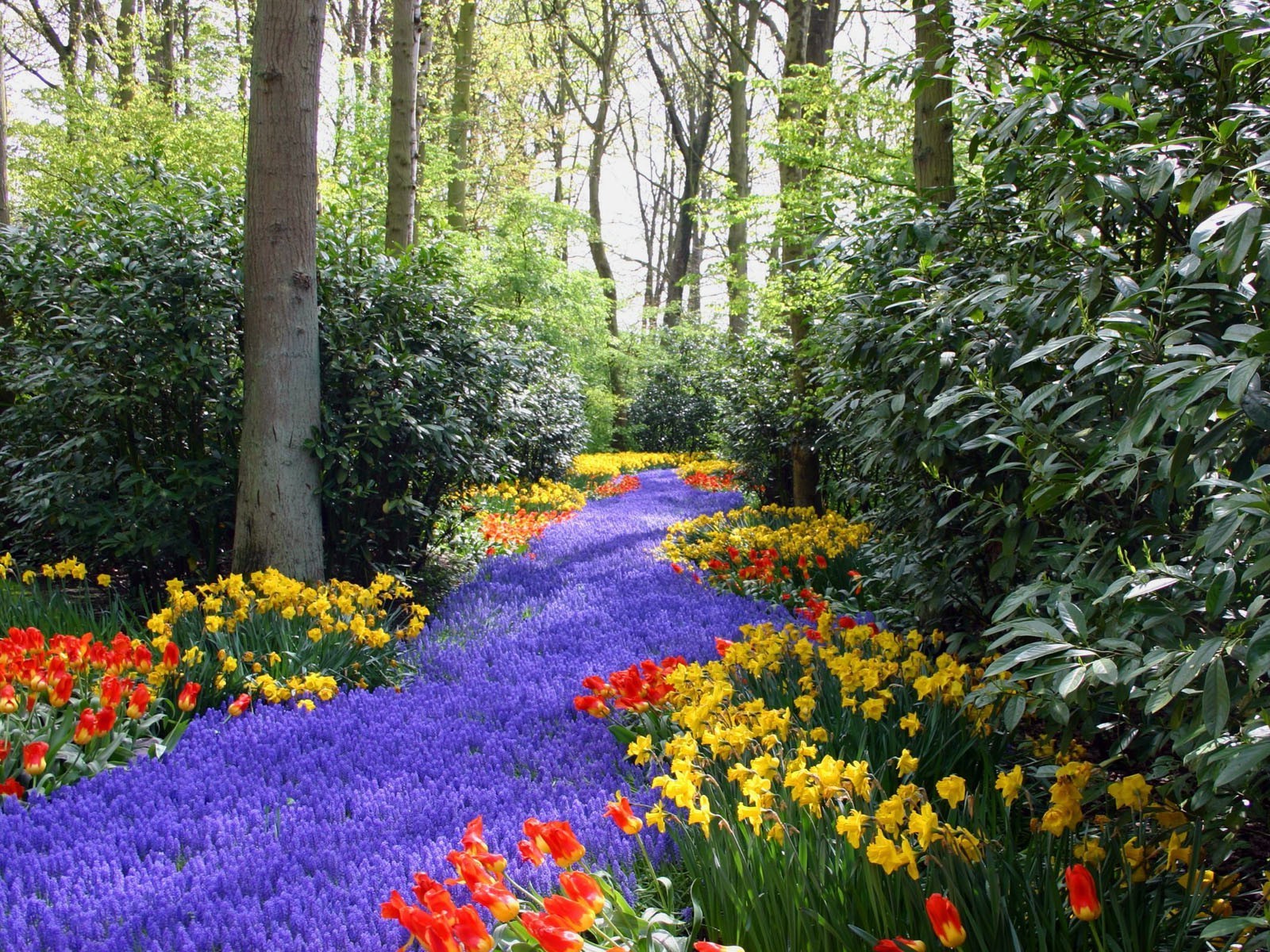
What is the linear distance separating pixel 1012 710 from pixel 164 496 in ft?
15.2

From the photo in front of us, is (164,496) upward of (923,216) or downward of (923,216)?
downward

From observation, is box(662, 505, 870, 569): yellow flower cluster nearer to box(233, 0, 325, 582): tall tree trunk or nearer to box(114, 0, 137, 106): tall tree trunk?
box(233, 0, 325, 582): tall tree trunk

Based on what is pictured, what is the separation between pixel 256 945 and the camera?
1.90 m

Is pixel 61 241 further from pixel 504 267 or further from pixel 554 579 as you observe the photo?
pixel 504 267

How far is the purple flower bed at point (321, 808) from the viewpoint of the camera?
1.98 m

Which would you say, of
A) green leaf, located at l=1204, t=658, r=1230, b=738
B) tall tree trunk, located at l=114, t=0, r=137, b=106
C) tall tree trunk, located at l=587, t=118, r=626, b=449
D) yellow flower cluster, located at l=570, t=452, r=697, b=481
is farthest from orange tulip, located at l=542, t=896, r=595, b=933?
tall tree trunk, located at l=587, t=118, r=626, b=449

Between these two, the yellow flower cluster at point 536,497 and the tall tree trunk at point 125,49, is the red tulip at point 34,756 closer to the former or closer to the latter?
the yellow flower cluster at point 536,497

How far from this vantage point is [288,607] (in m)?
3.93

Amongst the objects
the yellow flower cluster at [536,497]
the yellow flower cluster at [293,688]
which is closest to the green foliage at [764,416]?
the yellow flower cluster at [536,497]

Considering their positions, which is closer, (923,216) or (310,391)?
(923,216)

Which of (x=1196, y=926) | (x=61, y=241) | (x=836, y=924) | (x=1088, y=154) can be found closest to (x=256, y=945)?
(x=836, y=924)

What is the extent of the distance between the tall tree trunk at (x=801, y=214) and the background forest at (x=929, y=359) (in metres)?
0.06

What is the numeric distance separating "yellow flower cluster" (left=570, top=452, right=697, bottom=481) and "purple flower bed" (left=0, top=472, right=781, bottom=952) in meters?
10.7

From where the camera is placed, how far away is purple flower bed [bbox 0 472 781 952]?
198cm
